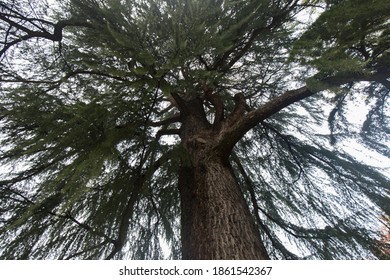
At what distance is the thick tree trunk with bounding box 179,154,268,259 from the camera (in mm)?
1631

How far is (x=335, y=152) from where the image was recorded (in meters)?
3.24

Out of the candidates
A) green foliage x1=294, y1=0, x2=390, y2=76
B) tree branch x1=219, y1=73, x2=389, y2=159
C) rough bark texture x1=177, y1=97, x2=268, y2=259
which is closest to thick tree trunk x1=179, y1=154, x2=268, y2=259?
rough bark texture x1=177, y1=97, x2=268, y2=259

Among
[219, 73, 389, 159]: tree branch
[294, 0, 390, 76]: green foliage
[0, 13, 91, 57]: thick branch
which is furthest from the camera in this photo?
[0, 13, 91, 57]: thick branch

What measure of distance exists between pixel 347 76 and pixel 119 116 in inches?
66.9

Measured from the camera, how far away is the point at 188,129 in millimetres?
2975

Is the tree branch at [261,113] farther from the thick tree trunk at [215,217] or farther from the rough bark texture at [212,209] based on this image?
the thick tree trunk at [215,217]

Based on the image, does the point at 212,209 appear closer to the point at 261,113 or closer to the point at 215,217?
the point at 215,217

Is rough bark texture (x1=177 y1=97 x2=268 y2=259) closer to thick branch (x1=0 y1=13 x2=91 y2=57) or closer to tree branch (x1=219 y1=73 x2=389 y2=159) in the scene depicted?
tree branch (x1=219 y1=73 x2=389 y2=159)

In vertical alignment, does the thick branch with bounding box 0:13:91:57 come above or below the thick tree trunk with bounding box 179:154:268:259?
above

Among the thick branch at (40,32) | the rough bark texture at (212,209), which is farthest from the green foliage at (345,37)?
the thick branch at (40,32)

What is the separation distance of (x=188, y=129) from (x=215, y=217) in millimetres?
1332

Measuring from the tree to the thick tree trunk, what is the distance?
0.01m

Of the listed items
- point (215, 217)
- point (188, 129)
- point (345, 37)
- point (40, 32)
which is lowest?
point (215, 217)

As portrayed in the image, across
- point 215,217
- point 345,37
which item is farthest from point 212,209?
point 345,37
